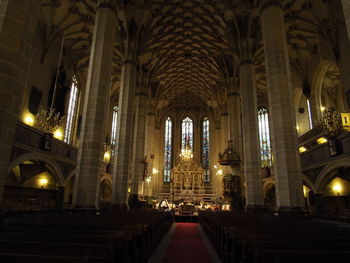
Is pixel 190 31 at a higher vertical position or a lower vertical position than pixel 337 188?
higher

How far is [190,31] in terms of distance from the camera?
69.4 ft

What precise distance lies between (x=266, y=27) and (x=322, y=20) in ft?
24.9

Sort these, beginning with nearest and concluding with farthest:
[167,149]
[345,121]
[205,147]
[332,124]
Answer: [345,121], [332,124], [205,147], [167,149]

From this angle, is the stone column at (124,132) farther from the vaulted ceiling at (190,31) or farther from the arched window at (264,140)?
the arched window at (264,140)

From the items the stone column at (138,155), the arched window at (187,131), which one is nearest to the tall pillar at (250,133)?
the stone column at (138,155)

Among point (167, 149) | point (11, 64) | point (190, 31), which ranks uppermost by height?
point (190, 31)

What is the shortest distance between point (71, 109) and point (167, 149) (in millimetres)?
18397

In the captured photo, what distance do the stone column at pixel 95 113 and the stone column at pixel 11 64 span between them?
5.31 meters

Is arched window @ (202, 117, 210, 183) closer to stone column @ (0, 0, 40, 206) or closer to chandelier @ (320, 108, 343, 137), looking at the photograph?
chandelier @ (320, 108, 343, 137)

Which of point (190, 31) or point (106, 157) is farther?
point (106, 157)

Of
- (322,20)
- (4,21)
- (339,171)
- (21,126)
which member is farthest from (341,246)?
(322,20)

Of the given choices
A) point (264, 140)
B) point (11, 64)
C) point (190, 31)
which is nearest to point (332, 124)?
point (190, 31)

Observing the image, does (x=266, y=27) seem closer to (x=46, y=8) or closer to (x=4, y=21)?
(x=4, y=21)

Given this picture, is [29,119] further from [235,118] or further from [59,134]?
[235,118]
